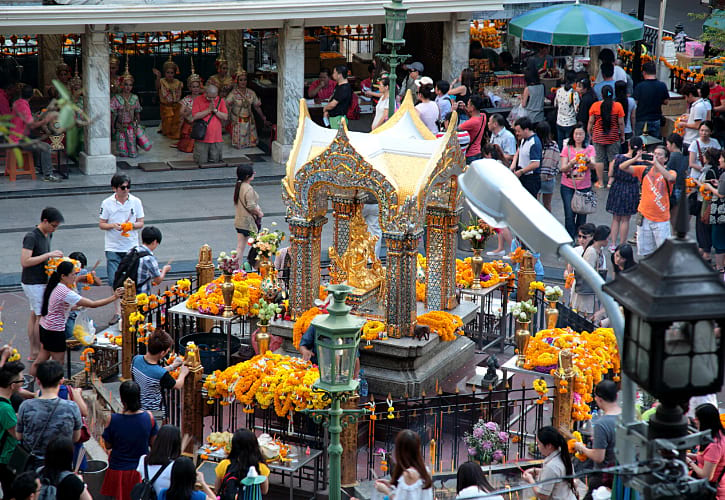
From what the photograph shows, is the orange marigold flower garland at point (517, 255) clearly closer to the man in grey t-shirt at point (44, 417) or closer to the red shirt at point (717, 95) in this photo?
the man in grey t-shirt at point (44, 417)

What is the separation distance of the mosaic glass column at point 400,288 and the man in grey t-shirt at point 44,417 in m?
3.61

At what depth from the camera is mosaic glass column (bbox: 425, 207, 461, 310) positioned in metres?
12.0

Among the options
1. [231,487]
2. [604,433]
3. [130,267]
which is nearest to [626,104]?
[130,267]

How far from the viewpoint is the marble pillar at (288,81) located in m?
20.2

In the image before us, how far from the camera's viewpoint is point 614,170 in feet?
51.9

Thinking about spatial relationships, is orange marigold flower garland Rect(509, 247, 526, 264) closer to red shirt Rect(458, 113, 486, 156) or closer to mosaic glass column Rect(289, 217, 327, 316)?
mosaic glass column Rect(289, 217, 327, 316)

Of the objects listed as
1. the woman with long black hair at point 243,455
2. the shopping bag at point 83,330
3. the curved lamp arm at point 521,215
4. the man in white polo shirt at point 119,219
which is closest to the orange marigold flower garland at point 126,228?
the man in white polo shirt at point 119,219

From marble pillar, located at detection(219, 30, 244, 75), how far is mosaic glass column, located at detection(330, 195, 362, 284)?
10967 millimetres

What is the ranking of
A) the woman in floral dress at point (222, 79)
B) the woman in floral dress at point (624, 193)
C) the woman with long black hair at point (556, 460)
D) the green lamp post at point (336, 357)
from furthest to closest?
the woman in floral dress at point (222, 79)
the woman in floral dress at point (624, 193)
the woman with long black hair at point (556, 460)
the green lamp post at point (336, 357)

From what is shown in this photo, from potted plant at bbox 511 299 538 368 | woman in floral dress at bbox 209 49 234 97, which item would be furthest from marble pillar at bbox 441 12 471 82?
potted plant at bbox 511 299 538 368

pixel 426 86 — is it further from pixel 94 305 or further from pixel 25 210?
pixel 94 305

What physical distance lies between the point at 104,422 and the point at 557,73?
14.7m

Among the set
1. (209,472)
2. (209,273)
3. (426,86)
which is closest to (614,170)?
(426,86)

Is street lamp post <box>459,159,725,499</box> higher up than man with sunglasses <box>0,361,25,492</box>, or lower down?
higher up
